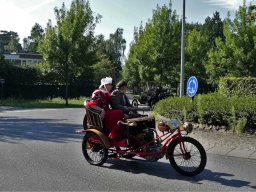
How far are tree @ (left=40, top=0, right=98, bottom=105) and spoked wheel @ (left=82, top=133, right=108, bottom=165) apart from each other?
21.5 metres

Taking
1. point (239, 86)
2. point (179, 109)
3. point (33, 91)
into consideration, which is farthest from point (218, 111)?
point (33, 91)

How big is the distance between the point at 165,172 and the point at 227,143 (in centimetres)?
307

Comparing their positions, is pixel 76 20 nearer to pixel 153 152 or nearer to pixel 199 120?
pixel 199 120

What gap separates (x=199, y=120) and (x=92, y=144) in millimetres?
4561

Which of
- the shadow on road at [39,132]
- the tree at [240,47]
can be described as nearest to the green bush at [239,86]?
the shadow on road at [39,132]

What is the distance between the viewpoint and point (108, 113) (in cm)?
689

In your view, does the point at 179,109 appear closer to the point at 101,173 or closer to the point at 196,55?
the point at 101,173

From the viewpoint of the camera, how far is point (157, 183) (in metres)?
5.73

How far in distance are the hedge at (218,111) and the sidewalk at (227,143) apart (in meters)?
0.38

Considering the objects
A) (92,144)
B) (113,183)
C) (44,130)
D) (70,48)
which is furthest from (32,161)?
(70,48)

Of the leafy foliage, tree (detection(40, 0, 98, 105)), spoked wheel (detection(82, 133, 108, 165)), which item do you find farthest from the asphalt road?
tree (detection(40, 0, 98, 105))

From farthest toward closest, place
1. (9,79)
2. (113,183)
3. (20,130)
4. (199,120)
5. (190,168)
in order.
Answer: (9,79) → (20,130) → (199,120) → (190,168) → (113,183)

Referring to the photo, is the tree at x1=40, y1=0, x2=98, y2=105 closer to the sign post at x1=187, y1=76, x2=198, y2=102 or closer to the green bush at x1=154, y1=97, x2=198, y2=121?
the green bush at x1=154, y1=97, x2=198, y2=121

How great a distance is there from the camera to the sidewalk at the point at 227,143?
26.5 ft
